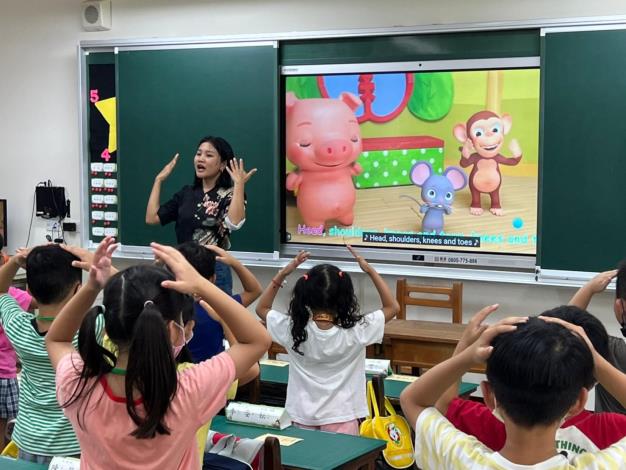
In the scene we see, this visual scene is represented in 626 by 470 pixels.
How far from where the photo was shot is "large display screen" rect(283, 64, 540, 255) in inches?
194

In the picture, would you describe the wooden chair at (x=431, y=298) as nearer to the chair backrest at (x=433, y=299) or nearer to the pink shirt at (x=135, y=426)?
the chair backrest at (x=433, y=299)

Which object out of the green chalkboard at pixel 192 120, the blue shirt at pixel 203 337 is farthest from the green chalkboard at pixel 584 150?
the blue shirt at pixel 203 337

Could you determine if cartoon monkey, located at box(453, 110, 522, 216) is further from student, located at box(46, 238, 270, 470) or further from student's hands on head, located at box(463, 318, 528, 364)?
student's hands on head, located at box(463, 318, 528, 364)

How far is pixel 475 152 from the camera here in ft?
16.4

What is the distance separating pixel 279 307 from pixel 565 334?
4363 mm

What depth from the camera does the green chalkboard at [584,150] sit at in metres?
4.62

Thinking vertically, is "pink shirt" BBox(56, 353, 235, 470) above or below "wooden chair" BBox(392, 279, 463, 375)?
above

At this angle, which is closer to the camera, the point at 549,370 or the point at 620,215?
the point at 549,370

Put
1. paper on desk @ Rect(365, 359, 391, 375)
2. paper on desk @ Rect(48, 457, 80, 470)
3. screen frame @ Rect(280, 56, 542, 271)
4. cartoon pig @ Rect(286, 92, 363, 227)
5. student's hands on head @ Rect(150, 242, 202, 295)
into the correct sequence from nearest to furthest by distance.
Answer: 1. student's hands on head @ Rect(150, 242, 202, 295)
2. paper on desk @ Rect(48, 457, 80, 470)
3. paper on desk @ Rect(365, 359, 391, 375)
4. screen frame @ Rect(280, 56, 542, 271)
5. cartoon pig @ Rect(286, 92, 363, 227)

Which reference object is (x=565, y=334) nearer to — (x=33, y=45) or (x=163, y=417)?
(x=163, y=417)

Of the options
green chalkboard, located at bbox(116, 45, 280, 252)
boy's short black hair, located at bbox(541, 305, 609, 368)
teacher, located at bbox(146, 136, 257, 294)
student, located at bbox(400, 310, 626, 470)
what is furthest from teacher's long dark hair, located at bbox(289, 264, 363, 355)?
green chalkboard, located at bbox(116, 45, 280, 252)

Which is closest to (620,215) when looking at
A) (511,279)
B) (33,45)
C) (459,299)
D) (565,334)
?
(511,279)

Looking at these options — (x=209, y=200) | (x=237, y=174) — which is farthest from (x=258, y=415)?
(x=209, y=200)

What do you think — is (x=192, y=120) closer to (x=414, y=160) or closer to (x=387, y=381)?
(x=414, y=160)
